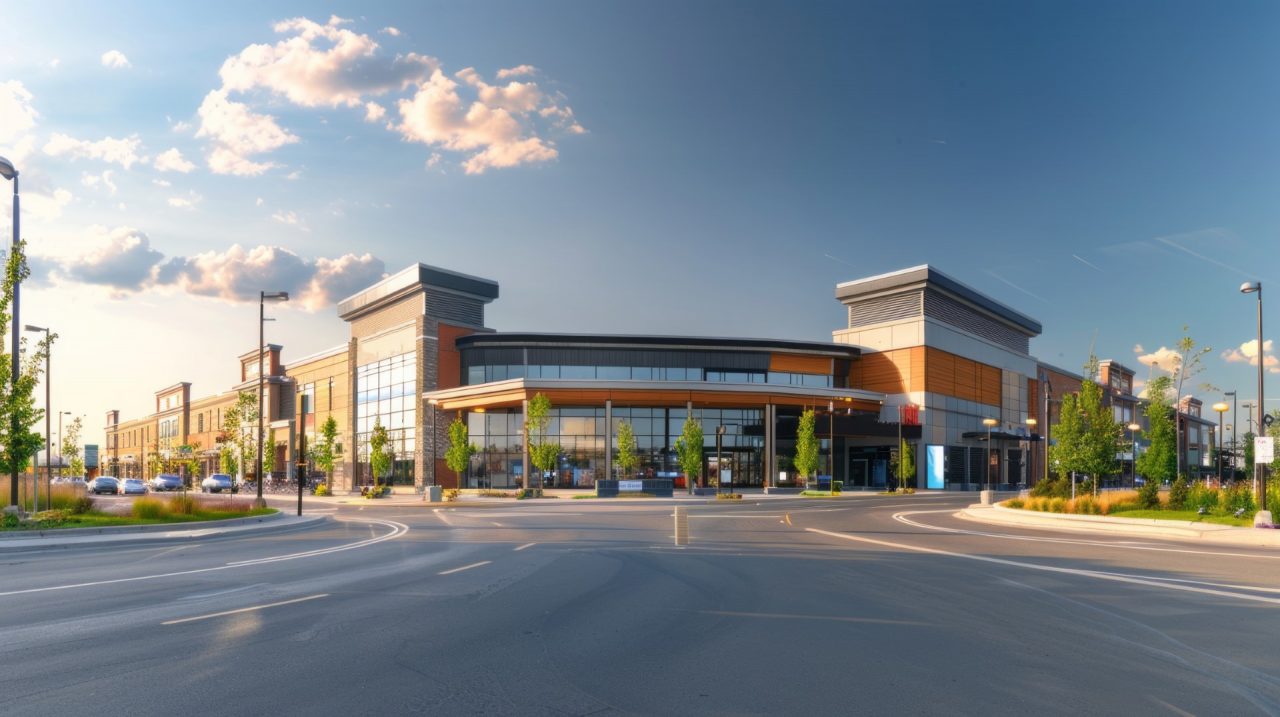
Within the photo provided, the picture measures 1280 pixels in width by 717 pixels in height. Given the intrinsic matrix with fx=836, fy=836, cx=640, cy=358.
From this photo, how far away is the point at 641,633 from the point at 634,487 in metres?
49.3

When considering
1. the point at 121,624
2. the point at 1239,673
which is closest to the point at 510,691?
the point at 121,624

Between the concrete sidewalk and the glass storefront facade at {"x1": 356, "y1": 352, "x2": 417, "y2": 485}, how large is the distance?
43.1 m

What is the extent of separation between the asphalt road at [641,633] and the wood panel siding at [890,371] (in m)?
57.6

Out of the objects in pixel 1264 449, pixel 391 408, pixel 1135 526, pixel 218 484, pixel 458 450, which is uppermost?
pixel 391 408

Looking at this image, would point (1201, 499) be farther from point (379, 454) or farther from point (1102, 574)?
point (379, 454)

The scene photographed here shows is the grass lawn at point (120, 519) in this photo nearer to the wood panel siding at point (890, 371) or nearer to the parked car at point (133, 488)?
the parked car at point (133, 488)

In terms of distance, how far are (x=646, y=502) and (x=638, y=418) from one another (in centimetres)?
2124

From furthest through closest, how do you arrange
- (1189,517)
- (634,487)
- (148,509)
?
(634,487)
(148,509)
(1189,517)

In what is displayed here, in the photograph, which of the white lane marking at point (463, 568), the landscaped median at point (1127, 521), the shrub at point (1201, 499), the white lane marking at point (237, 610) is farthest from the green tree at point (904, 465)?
the white lane marking at point (237, 610)

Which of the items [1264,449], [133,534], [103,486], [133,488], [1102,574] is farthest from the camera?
[103,486]

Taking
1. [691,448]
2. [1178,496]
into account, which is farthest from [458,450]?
[1178,496]

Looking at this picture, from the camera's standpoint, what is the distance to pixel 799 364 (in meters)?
74.9

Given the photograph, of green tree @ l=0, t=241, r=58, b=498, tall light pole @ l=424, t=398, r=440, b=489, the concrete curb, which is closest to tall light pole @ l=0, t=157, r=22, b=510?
green tree @ l=0, t=241, r=58, b=498

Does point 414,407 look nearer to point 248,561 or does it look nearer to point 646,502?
point 646,502
